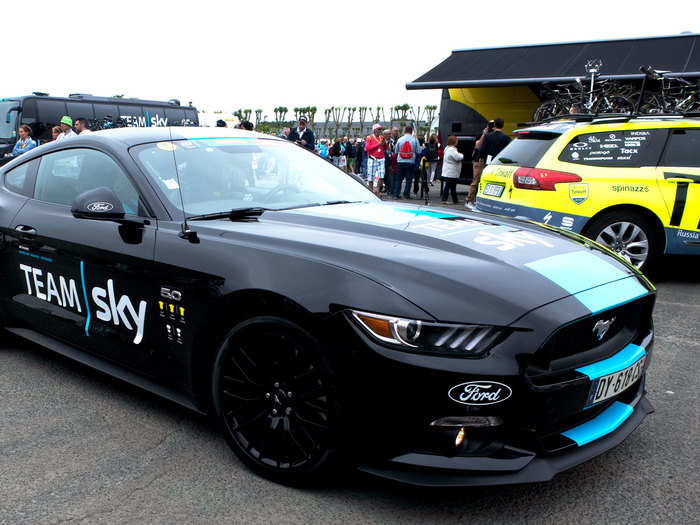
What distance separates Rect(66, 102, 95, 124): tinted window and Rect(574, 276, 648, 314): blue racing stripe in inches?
691

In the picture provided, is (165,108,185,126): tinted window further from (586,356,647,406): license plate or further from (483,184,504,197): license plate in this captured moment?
→ (586,356,647,406): license plate

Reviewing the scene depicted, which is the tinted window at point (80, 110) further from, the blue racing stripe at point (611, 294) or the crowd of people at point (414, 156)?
the blue racing stripe at point (611, 294)

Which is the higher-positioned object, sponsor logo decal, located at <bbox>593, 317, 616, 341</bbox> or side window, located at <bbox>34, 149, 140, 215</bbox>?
side window, located at <bbox>34, 149, 140, 215</bbox>

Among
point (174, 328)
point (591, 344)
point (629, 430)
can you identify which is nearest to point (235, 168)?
point (174, 328)

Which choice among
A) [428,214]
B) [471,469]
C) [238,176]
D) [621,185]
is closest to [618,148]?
[621,185]

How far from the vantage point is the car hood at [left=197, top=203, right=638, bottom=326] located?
2.18 meters

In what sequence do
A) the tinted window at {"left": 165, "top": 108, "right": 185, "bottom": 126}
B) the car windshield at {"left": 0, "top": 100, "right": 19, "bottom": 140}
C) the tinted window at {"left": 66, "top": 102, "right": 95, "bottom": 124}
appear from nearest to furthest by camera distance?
the car windshield at {"left": 0, "top": 100, "right": 19, "bottom": 140}
the tinted window at {"left": 66, "top": 102, "right": 95, "bottom": 124}
the tinted window at {"left": 165, "top": 108, "right": 185, "bottom": 126}

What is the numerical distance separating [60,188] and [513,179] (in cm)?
444

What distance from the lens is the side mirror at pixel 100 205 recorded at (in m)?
2.95

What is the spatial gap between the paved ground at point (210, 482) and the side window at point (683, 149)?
342cm

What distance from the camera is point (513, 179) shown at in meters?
6.51

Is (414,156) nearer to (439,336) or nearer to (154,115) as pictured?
(154,115)

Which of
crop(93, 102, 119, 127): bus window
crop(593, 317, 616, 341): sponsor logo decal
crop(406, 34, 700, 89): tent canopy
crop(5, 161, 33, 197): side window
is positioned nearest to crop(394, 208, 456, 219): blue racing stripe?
crop(593, 317, 616, 341): sponsor logo decal

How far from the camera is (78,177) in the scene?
3482 mm
